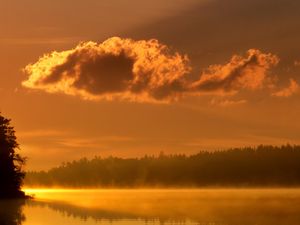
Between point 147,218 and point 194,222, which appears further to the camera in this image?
point 147,218

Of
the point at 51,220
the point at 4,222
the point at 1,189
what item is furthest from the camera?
the point at 1,189

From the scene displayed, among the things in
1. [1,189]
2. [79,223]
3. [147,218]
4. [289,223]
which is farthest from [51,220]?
[1,189]

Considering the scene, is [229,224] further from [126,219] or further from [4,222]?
[4,222]

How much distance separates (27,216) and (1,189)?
4148cm

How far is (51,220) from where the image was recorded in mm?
55969

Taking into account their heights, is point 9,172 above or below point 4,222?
above

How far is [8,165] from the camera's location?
101500mm

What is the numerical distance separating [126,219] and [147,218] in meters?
1.98

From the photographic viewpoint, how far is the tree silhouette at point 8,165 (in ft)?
330

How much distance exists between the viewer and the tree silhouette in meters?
101

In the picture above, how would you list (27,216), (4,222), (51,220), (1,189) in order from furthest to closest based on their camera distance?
(1,189) < (27,216) < (51,220) < (4,222)

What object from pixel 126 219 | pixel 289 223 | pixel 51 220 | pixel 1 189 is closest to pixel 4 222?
pixel 51 220

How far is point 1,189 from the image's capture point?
100 m

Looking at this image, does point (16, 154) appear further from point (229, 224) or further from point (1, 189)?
point (229, 224)
